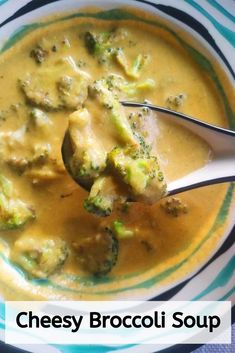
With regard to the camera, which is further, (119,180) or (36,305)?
(36,305)

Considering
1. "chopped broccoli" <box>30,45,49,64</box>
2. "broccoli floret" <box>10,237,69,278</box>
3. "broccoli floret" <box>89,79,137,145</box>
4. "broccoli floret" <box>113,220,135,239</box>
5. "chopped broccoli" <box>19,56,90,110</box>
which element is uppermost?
"chopped broccoli" <box>30,45,49,64</box>

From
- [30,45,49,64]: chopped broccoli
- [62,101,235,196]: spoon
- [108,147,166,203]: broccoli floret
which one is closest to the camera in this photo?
[108,147,166,203]: broccoli floret

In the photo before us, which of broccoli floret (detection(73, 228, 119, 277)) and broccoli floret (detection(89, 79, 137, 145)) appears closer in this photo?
broccoli floret (detection(89, 79, 137, 145))

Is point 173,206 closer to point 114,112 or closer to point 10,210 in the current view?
point 114,112

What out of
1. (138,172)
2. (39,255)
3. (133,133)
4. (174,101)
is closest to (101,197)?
(138,172)

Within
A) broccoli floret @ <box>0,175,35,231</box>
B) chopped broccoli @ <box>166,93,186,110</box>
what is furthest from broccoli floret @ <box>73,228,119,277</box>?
chopped broccoli @ <box>166,93,186,110</box>

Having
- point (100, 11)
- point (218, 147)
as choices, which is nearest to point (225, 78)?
point (218, 147)

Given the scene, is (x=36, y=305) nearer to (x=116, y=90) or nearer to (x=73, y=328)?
(x=73, y=328)

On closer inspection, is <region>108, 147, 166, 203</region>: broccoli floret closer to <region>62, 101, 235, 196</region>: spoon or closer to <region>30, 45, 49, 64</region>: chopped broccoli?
<region>62, 101, 235, 196</region>: spoon
